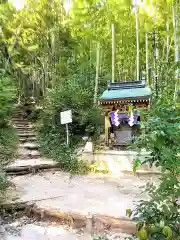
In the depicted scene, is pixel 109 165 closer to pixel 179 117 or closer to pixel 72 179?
pixel 72 179

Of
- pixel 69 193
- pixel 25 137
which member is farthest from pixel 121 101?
pixel 69 193

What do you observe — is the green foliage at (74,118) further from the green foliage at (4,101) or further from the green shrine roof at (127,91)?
the green foliage at (4,101)

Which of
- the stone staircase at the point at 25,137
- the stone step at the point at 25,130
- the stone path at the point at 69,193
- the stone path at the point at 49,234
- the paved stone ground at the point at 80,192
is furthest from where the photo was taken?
the stone step at the point at 25,130

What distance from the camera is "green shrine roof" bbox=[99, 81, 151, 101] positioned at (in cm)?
852

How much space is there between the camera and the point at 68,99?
30.2 feet

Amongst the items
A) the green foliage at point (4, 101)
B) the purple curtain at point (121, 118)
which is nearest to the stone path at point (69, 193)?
the green foliage at point (4, 101)

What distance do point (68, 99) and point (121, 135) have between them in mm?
2058

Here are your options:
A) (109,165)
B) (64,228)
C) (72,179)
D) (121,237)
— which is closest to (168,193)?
(121,237)

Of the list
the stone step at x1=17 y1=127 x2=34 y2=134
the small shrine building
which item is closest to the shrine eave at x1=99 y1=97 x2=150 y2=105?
the small shrine building

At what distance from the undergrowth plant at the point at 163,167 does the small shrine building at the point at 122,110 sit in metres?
5.70

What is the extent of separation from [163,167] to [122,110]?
6240mm

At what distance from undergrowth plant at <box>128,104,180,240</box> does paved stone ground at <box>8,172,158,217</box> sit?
0.87m

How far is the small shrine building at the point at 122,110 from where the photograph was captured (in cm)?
852

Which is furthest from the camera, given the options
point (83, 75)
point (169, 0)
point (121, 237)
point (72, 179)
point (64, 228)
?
point (83, 75)
